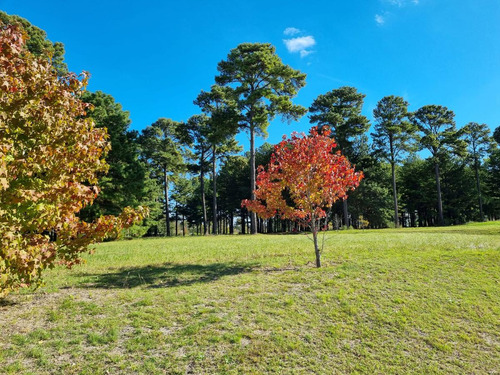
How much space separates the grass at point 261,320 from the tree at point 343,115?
27956 mm

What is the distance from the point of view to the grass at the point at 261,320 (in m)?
4.65

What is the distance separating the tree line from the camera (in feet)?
80.1

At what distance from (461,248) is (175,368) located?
42.0ft

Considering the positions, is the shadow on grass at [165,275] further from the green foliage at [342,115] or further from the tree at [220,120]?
the green foliage at [342,115]

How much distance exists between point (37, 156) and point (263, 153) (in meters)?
50.3

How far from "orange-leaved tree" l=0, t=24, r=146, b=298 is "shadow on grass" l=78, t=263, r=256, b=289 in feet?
10.8

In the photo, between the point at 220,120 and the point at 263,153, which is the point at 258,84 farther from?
the point at 263,153

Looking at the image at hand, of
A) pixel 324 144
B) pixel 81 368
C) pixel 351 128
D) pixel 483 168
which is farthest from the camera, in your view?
pixel 483 168

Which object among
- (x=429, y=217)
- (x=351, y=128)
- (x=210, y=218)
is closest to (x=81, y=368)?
(x=351, y=128)

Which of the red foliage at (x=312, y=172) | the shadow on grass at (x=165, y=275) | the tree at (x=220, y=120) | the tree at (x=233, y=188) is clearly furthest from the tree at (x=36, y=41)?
the tree at (x=233, y=188)

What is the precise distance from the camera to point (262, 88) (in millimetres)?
24422

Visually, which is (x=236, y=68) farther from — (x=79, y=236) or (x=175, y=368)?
(x=175, y=368)

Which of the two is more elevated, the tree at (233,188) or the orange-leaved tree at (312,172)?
the tree at (233,188)

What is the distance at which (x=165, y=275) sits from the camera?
29.7 ft
